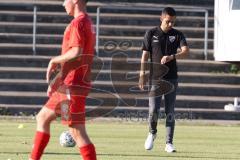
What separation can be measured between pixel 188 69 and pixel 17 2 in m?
5.61

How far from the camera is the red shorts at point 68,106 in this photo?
1188cm

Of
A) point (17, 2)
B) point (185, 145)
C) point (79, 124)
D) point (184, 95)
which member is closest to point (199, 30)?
point (184, 95)

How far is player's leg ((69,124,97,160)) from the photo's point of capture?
11898 mm

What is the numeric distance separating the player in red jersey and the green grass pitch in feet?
9.41

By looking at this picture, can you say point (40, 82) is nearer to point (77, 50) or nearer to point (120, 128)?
point (120, 128)

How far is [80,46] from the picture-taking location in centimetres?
1171

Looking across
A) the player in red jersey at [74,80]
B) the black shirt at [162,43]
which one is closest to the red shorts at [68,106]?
the player in red jersey at [74,80]

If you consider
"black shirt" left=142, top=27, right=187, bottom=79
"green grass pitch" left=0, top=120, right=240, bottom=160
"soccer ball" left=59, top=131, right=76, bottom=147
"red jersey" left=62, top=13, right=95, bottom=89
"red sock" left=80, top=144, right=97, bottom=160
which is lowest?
"green grass pitch" left=0, top=120, right=240, bottom=160

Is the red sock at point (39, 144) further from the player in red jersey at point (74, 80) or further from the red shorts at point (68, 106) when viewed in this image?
the red shorts at point (68, 106)

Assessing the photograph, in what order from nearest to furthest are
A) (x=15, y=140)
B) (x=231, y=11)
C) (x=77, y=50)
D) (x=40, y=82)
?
(x=77, y=50), (x=15, y=140), (x=40, y=82), (x=231, y=11)

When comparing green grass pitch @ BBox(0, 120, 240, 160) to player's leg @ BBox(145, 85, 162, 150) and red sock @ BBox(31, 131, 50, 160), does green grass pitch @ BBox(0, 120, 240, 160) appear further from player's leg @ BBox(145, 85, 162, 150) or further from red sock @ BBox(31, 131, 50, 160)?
red sock @ BBox(31, 131, 50, 160)

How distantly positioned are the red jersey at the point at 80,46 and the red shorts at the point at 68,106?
16 cm

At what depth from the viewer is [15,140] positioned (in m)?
18.3

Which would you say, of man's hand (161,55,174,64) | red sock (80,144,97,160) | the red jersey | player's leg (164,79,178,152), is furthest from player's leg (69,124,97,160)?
player's leg (164,79,178,152)
